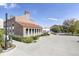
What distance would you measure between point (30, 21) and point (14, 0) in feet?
1.51

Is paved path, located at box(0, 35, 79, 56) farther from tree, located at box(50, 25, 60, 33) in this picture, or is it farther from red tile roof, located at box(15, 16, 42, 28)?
red tile roof, located at box(15, 16, 42, 28)

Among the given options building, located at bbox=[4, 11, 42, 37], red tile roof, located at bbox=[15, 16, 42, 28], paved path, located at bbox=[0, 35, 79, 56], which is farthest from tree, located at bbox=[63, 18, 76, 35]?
red tile roof, located at bbox=[15, 16, 42, 28]

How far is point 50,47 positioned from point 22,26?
2.02 feet

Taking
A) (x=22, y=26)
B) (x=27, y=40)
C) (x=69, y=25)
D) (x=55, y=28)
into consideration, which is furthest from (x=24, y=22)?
(x=69, y=25)

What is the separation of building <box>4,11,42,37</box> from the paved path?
0.64 ft

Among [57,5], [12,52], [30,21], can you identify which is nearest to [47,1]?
[57,5]

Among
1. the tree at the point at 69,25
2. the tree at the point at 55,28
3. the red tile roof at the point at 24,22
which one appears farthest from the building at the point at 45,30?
the tree at the point at 69,25

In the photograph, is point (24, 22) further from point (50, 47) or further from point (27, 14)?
point (50, 47)

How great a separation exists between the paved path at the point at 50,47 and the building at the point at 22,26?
7.7 inches

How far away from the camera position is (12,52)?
4.12 metres

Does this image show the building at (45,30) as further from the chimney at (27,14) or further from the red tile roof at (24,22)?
the chimney at (27,14)

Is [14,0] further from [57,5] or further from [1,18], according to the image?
[57,5]

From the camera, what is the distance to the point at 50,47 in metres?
4.22

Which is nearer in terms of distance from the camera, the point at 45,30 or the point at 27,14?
the point at 27,14
